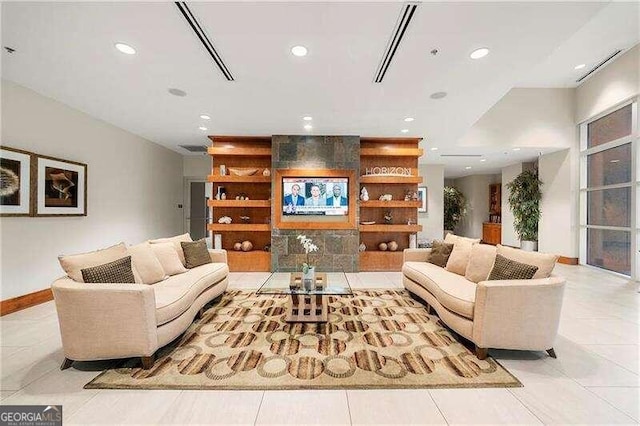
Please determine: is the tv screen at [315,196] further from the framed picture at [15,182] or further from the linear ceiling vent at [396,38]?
the framed picture at [15,182]

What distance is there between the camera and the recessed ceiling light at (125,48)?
2457 mm

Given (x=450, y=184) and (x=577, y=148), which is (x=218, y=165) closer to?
(x=577, y=148)

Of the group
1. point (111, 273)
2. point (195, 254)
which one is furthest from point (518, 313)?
point (195, 254)

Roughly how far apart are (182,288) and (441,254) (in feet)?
10.6

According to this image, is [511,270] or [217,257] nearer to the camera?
[511,270]

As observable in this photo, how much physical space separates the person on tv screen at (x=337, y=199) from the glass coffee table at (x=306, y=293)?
2300 mm

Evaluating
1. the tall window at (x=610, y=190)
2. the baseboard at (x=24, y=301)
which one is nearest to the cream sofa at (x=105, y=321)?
the baseboard at (x=24, y=301)

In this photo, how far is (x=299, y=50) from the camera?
2521 millimetres

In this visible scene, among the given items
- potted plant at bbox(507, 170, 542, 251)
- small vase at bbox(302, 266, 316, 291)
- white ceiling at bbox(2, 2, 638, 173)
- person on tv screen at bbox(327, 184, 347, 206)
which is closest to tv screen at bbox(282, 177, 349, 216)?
person on tv screen at bbox(327, 184, 347, 206)

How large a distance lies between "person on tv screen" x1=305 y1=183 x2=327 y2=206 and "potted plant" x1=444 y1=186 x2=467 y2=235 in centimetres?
723

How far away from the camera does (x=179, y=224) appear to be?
23.4 feet

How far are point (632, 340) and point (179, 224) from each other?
816cm

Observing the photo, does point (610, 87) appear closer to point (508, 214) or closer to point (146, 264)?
point (508, 214)

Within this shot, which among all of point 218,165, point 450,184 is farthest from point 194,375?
point 450,184
